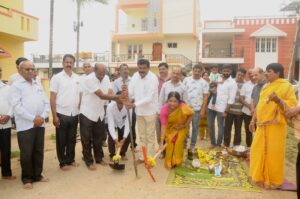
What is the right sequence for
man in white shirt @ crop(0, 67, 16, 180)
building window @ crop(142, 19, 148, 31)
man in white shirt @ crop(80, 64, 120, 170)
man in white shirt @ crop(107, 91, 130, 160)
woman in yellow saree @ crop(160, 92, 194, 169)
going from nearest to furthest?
man in white shirt @ crop(0, 67, 16, 180)
man in white shirt @ crop(80, 64, 120, 170)
woman in yellow saree @ crop(160, 92, 194, 169)
man in white shirt @ crop(107, 91, 130, 160)
building window @ crop(142, 19, 148, 31)

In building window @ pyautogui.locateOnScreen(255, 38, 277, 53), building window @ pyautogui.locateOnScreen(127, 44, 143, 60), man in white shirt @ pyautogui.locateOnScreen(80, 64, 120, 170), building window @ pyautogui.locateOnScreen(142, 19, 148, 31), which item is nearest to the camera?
man in white shirt @ pyautogui.locateOnScreen(80, 64, 120, 170)

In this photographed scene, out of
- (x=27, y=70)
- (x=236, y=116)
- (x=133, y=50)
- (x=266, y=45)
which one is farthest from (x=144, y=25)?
(x=27, y=70)

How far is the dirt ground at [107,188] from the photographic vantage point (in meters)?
4.02

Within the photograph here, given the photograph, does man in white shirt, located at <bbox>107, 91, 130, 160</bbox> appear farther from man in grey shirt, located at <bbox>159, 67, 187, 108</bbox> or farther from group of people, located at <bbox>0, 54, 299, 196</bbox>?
man in grey shirt, located at <bbox>159, 67, 187, 108</bbox>

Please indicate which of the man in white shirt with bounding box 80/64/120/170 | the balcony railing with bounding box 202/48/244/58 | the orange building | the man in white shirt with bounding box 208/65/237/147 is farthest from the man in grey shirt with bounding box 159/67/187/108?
the balcony railing with bounding box 202/48/244/58

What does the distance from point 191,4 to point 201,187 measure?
2309 cm

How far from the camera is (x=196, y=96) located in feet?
20.5

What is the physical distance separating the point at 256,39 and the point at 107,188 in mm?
21137

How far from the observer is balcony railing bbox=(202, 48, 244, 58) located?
2316 centimetres

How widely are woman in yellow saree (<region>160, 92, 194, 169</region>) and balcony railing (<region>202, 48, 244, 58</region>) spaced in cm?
1911

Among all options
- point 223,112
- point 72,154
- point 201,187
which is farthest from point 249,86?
point 72,154

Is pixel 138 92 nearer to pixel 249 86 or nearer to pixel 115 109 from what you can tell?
pixel 115 109

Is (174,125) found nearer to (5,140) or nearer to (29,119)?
(29,119)

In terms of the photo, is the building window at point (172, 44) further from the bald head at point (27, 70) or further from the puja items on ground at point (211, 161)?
the bald head at point (27, 70)
